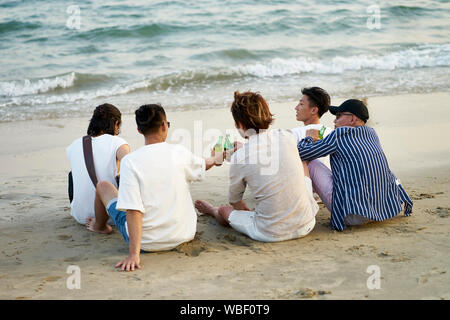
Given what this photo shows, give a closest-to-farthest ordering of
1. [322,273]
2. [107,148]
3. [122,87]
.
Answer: [322,273] < [107,148] < [122,87]

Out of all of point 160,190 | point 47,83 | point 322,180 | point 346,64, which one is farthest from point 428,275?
point 346,64

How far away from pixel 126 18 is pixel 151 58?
3.49 m

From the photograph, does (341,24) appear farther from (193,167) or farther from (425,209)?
(193,167)

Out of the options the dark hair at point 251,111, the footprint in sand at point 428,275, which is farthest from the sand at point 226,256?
the dark hair at point 251,111

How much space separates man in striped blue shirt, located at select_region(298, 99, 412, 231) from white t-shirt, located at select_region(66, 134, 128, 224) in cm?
152

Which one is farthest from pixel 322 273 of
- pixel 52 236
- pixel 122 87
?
pixel 122 87

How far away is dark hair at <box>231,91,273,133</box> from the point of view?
12.5ft

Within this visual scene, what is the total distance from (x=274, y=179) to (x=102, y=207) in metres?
1.43

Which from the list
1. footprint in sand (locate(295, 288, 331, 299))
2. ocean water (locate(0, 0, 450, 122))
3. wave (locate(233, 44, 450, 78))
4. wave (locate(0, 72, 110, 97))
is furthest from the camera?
wave (locate(233, 44, 450, 78))

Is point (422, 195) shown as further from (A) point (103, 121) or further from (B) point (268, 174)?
(A) point (103, 121)

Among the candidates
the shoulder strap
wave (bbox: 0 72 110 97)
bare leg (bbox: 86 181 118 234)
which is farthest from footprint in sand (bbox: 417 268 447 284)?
wave (bbox: 0 72 110 97)

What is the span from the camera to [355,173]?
415 cm

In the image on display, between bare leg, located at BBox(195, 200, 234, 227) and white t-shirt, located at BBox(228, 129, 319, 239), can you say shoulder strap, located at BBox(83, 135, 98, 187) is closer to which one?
bare leg, located at BBox(195, 200, 234, 227)
